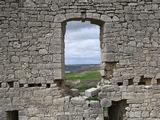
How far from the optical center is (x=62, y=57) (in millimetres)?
10305

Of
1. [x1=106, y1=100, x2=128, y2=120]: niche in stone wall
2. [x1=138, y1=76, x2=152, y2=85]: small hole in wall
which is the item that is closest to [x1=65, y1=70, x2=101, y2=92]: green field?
[x1=106, y1=100, x2=128, y2=120]: niche in stone wall

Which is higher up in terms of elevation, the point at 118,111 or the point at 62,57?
the point at 62,57

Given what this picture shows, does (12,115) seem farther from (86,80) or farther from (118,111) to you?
(86,80)

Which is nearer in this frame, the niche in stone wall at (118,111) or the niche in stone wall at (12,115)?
the niche in stone wall at (12,115)

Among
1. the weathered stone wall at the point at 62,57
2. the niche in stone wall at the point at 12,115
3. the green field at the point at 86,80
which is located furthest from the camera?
the green field at the point at 86,80

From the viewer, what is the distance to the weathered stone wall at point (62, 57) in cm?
1010

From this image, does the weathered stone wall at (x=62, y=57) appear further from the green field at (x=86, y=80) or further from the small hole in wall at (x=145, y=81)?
the green field at (x=86, y=80)

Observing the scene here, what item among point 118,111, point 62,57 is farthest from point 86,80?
point 62,57

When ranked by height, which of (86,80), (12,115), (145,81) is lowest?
(86,80)

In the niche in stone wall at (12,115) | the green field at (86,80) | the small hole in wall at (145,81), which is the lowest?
the green field at (86,80)

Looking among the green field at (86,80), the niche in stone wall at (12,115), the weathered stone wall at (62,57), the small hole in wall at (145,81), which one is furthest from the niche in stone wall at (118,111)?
the green field at (86,80)

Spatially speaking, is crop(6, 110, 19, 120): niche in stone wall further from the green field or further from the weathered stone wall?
the green field

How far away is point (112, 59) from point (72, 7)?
1774 millimetres

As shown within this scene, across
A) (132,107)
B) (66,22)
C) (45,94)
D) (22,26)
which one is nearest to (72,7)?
(66,22)
